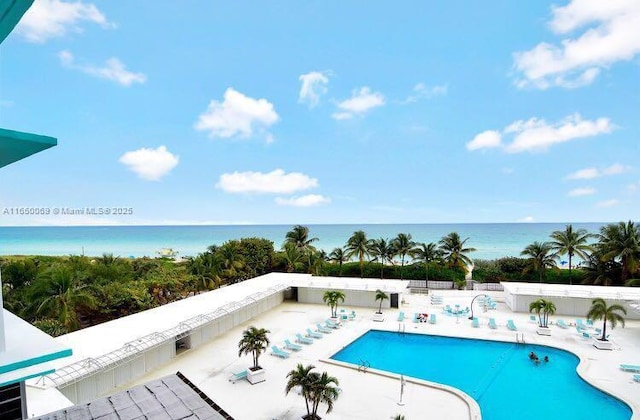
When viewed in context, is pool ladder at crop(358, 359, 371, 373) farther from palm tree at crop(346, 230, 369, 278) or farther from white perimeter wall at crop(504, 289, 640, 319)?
palm tree at crop(346, 230, 369, 278)

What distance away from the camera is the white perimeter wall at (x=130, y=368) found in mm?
14555

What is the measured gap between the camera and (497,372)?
18906mm

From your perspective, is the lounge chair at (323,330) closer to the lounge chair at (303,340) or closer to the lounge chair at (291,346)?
the lounge chair at (303,340)

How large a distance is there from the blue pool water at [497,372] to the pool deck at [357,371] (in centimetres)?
61

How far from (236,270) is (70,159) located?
5587 cm

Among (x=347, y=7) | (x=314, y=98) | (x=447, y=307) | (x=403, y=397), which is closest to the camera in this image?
(x=403, y=397)

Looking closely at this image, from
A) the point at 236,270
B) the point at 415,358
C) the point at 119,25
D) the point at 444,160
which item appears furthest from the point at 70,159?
the point at 444,160

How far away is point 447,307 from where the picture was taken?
95.6 feet

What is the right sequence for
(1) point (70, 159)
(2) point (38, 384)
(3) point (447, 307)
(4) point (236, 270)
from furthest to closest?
1. (1) point (70, 159)
2. (4) point (236, 270)
3. (3) point (447, 307)
4. (2) point (38, 384)

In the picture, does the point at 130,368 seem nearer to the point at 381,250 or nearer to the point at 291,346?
the point at 291,346

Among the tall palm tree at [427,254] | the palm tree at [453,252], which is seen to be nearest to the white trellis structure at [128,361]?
the tall palm tree at [427,254]

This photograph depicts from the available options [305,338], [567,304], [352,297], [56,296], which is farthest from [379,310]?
[56,296]

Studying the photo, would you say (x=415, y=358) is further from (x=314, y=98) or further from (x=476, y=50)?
(x=314, y=98)

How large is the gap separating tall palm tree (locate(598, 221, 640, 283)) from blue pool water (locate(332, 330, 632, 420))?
16.7 meters
